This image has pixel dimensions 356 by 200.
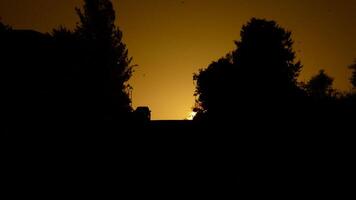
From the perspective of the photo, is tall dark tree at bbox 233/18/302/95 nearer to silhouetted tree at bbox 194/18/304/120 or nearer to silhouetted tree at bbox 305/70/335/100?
silhouetted tree at bbox 194/18/304/120

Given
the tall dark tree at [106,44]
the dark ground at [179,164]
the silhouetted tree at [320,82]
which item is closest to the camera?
the dark ground at [179,164]

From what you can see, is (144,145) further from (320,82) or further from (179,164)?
(320,82)

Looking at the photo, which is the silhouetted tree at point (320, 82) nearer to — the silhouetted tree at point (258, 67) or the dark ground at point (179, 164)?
the silhouetted tree at point (258, 67)

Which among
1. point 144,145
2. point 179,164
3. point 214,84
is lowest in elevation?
point 179,164

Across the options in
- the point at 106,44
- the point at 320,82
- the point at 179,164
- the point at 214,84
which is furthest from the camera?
the point at 320,82

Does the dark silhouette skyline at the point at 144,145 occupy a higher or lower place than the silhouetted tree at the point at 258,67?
lower

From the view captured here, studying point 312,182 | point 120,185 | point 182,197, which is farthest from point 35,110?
point 312,182

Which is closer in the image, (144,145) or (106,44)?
(144,145)

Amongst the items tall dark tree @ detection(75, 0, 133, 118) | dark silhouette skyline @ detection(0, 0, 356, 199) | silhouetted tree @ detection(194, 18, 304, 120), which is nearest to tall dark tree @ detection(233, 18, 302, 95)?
silhouetted tree @ detection(194, 18, 304, 120)

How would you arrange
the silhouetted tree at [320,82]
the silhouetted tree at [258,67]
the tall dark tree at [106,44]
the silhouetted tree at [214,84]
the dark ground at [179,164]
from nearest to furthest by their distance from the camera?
the dark ground at [179,164] → the tall dark tree at [106,44] → the silhouetted tree at [258,67] → the silhouetted tree at [214,84] → the silhouetted tree at [320,82]

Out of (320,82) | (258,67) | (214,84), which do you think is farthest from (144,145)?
(320,82)

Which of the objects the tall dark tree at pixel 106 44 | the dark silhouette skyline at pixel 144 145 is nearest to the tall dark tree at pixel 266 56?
the tall dark tree at pixel 106 44

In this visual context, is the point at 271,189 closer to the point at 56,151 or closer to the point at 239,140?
the point at 239,140

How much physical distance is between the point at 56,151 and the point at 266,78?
23789 millimetres
